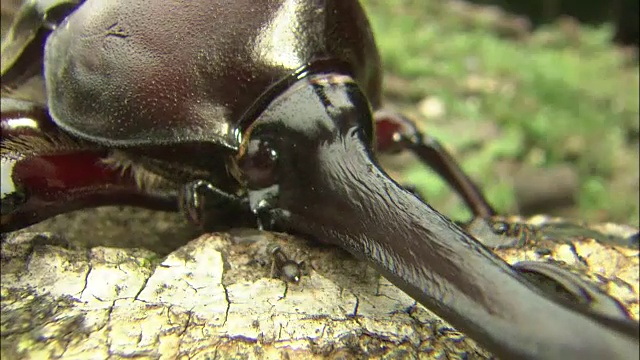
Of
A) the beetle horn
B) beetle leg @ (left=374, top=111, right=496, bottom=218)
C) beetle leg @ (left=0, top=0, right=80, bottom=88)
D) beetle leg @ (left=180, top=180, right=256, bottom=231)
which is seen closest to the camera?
the beetle horn

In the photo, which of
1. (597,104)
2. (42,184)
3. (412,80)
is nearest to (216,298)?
(42,184)

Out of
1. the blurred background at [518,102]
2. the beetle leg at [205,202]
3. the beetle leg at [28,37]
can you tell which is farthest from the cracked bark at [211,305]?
the blurred background at [518,102]

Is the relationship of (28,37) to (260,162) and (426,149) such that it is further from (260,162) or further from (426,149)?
(426,149)

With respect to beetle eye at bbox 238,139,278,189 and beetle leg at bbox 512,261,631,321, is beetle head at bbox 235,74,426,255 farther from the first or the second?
beetle leg at bbox 512,261,631,321

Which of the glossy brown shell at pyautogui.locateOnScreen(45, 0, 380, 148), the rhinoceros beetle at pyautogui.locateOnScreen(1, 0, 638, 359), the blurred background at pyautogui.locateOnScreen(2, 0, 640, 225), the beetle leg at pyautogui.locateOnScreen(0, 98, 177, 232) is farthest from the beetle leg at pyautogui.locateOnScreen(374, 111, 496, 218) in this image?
the blurred background at pyautogui.locateOnScreen(2, 0, 640, 225)

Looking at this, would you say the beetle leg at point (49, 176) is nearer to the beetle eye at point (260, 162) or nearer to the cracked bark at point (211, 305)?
the cracked bark at point (211, 305)

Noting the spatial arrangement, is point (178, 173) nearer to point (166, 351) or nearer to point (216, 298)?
point (216, 298)

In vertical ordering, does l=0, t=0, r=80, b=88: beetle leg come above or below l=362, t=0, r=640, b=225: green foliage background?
below
